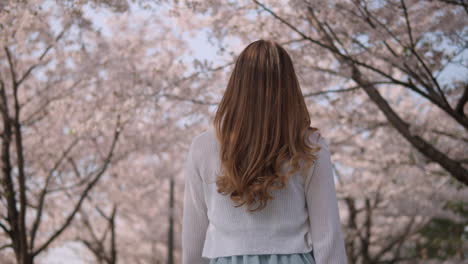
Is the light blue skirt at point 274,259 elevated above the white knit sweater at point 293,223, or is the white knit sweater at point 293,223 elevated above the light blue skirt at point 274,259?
the white knit sweater at point 293,223

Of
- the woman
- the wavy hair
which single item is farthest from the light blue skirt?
the wavy hair

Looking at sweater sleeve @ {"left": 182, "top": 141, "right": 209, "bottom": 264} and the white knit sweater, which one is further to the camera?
sweater sleeve @ {"left": 182, "top": 141, "right": 209, "bottom": 264}

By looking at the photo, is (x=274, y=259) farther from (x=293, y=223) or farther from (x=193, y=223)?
(x=193, y=223)

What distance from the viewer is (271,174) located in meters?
1.58

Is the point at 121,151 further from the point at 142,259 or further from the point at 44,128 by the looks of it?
the point at 142,259

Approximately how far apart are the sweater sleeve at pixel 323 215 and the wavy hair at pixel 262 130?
5cm

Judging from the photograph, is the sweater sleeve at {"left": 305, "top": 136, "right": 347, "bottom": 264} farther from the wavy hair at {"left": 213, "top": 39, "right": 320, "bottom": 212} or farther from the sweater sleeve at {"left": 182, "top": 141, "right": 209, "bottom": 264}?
the sweater sleeve at {"left": 182, "top": 141, "right": 209, "bottom": 264}

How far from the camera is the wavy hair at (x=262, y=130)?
1570mm

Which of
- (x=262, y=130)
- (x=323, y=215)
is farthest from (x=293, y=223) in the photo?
(x=262, y=130)

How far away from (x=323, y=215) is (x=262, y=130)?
0.33 metres

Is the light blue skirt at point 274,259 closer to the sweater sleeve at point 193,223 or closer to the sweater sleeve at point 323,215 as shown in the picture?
the sweater sleeve at point 323,215

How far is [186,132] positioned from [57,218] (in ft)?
10.7

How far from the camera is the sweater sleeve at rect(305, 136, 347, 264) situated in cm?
158

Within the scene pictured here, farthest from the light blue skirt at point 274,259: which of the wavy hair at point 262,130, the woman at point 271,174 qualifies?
the wavy hair at point 262,130
